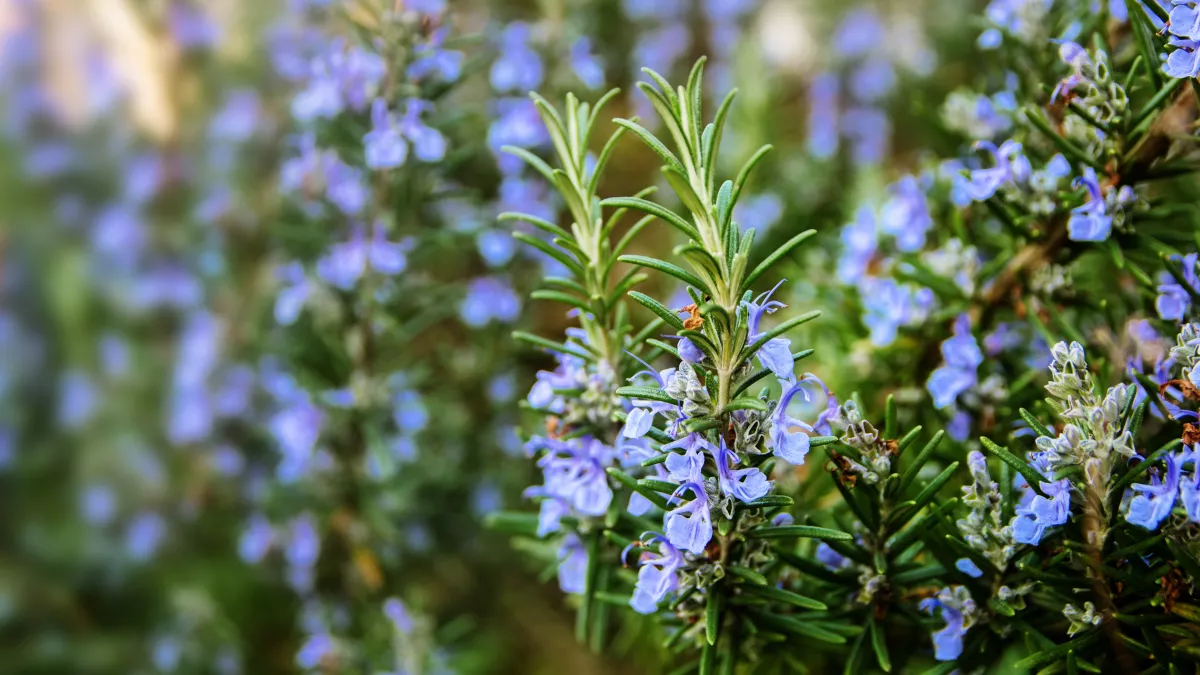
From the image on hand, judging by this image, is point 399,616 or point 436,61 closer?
point 436,61

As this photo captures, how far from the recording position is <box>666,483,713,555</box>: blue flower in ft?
1.65

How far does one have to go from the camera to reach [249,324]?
1.34 m

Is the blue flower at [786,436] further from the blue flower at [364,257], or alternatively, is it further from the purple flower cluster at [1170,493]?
the blue flower at [364,257]

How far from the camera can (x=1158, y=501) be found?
490 mm

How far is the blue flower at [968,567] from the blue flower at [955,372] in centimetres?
15

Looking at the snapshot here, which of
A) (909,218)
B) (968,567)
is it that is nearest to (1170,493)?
(968,567)

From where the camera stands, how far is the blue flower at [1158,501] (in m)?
0.49

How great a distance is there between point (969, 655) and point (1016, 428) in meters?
0.21

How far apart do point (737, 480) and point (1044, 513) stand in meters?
0.21

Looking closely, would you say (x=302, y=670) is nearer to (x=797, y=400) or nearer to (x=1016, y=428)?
(x=797, y=400)

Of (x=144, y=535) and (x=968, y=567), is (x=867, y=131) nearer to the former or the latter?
(x=968, y=567)

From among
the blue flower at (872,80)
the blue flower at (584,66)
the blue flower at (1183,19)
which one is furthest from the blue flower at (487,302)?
the blue flower at (872,80)

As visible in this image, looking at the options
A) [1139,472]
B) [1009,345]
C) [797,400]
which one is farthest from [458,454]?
[1139,472]

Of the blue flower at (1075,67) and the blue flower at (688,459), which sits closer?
the blue flower at (688,459)
